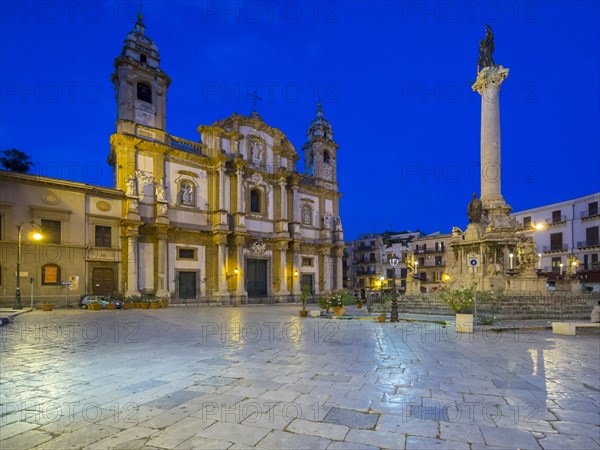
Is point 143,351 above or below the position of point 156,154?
below

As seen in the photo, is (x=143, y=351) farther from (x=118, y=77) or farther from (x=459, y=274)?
(x=118, y=77)

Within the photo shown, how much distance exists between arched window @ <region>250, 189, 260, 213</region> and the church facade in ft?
0.33

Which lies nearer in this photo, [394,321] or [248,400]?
[248,400]

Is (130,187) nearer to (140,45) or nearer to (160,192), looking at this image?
(160,192)

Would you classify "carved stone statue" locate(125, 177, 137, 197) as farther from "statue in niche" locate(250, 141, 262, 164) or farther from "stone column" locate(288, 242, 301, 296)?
"stone column" locate(288, 242, 301, 296)

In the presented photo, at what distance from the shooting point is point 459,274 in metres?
20.3

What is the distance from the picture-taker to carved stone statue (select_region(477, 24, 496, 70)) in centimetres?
2223

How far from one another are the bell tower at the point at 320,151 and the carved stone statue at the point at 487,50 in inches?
816

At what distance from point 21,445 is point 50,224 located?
2363cm

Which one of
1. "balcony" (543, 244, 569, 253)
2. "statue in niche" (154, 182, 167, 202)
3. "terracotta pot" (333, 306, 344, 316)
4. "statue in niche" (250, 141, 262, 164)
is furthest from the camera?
"balcony" (543, 244, 569, 253)

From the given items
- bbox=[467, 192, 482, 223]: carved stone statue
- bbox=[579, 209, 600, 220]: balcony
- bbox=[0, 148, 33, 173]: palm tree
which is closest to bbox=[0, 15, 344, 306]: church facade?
bbox=[0, 148, 33, 173]: palm tree

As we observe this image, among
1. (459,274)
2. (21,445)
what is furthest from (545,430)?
(459,274)

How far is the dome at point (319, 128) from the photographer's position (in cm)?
4232

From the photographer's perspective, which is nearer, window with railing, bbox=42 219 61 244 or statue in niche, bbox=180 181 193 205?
window with railing, bbox=42 219 61 244
